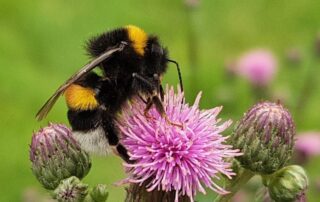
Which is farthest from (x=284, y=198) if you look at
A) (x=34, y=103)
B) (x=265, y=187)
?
(x=34, y=103)

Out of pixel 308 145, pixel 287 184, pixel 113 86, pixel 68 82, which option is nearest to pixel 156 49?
pixel 113 86

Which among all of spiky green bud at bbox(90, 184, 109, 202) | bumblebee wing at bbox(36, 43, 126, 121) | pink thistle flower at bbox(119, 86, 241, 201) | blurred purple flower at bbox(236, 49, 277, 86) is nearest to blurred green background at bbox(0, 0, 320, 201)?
blurred purple flower at bbox(236, 49, 277, 86)

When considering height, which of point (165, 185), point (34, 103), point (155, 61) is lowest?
point (34, 103)

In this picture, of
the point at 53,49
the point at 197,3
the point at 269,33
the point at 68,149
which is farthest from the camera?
the point at 269,33

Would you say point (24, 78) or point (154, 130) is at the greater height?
point (154, 130)

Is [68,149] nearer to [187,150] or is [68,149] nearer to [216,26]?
[187,150]

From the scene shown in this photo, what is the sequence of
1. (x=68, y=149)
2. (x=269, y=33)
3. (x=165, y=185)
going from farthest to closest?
(x=269, y=33) < (x=68, y=149) < (x=165, y=185)

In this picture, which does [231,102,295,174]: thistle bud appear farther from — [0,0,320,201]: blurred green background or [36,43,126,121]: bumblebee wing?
[0,0,320,201]: blurred green background
